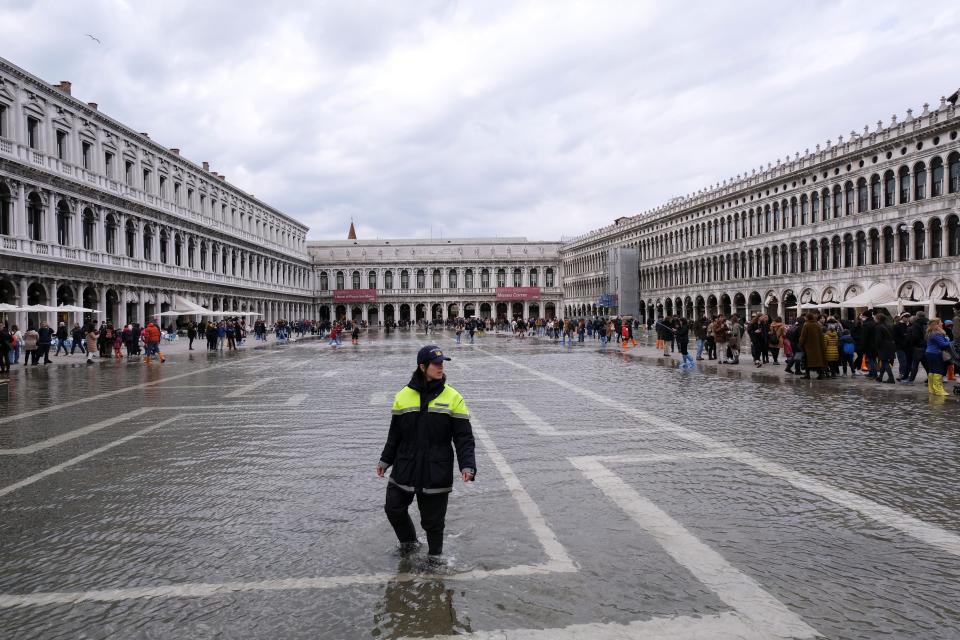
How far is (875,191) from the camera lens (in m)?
43.4

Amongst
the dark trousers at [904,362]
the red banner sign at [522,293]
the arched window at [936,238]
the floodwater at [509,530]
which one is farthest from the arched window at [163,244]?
the red banner sign at [522,293]

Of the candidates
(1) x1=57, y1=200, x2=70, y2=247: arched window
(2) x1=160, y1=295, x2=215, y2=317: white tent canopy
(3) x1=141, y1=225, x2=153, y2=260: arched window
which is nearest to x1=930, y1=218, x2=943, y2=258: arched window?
(2) x1=160, y1=295, x2=215, y2=317: white tent canopy

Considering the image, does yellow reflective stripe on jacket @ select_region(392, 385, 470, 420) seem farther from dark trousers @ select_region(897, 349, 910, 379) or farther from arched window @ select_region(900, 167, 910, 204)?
arched window @ select_region(900, 167, 910, 204)

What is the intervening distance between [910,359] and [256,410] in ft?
43.9

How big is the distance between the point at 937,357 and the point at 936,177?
106ft

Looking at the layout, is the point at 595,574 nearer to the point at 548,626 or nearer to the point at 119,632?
the point at 548,626

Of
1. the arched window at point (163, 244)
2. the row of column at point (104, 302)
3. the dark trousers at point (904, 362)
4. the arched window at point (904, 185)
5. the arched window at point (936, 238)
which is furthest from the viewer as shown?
the arched window at point (163, 244)

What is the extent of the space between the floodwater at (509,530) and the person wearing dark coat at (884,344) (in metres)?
4.69

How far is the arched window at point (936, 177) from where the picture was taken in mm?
38250

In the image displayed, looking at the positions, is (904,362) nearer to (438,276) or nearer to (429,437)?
(429,437)

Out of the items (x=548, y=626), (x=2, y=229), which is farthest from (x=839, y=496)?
(x=2, y=229)

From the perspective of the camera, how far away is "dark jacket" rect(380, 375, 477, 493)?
Answer: 4.29 metres

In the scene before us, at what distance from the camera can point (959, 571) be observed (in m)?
4.17

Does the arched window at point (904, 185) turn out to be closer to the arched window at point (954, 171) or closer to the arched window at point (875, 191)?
the arched window at point (875, 191)
